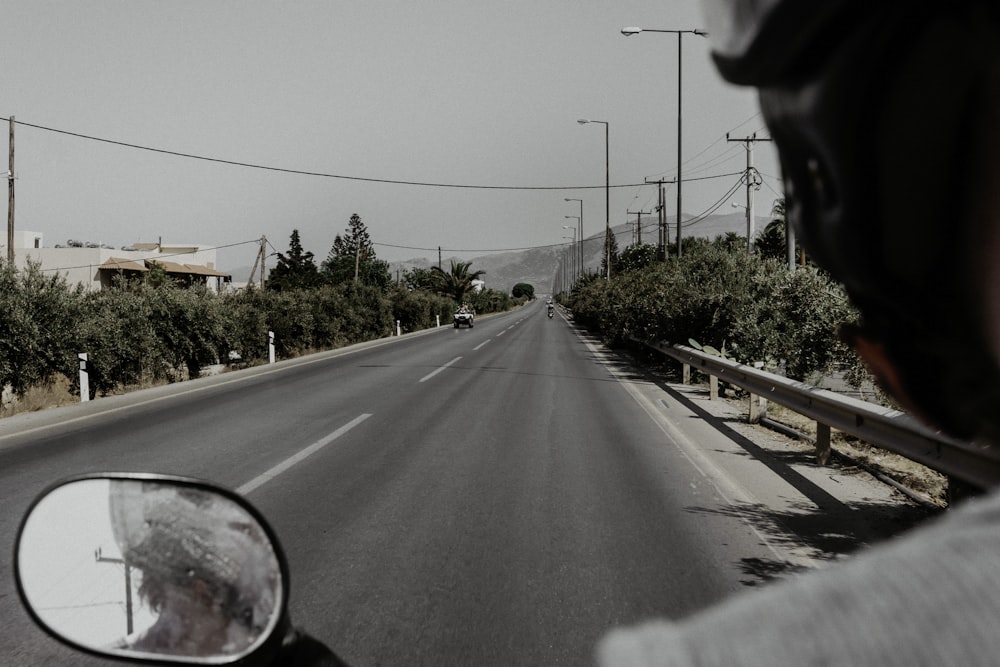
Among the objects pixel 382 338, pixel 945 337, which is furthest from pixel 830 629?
pixel 382 338

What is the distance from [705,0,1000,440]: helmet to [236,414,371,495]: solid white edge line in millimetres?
5148

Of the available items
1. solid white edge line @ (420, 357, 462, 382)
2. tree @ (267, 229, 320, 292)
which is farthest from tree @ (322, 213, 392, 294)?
solid white edge line @ (420, 357, 462, 382)

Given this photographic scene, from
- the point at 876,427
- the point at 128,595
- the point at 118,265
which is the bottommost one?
the point at 876,427

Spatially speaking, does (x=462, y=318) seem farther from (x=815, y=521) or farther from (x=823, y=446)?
(x=815, y=521)

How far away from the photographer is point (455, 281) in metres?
75.5

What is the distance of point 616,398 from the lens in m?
12.3

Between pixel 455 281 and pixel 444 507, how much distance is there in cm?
7046

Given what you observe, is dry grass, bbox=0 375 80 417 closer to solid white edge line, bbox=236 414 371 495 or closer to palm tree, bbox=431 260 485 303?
solid white edge line, bbox=236 414 371 495

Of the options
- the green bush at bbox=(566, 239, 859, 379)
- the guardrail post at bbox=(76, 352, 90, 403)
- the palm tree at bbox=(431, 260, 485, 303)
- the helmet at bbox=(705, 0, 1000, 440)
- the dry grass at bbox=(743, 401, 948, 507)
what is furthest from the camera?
the palm tree at bbox=(431, 260, 485, 303)

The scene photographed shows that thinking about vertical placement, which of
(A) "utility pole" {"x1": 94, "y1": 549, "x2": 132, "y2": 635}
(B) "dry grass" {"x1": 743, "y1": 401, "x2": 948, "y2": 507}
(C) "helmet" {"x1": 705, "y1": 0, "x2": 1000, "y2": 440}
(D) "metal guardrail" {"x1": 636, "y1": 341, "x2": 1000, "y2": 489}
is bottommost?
(B) "dry grass" {"x1": 743, "y1": 401, "x2": 948, "y2": 507}

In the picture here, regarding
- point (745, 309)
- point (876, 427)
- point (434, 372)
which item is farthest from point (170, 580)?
point (434, 372)

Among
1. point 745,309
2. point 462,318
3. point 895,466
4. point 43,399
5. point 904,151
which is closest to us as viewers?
point 904,151

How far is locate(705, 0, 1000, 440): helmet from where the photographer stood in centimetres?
51

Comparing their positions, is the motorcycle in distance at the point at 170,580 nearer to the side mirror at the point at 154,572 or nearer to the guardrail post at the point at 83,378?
the side mirror at the point at 154,572
